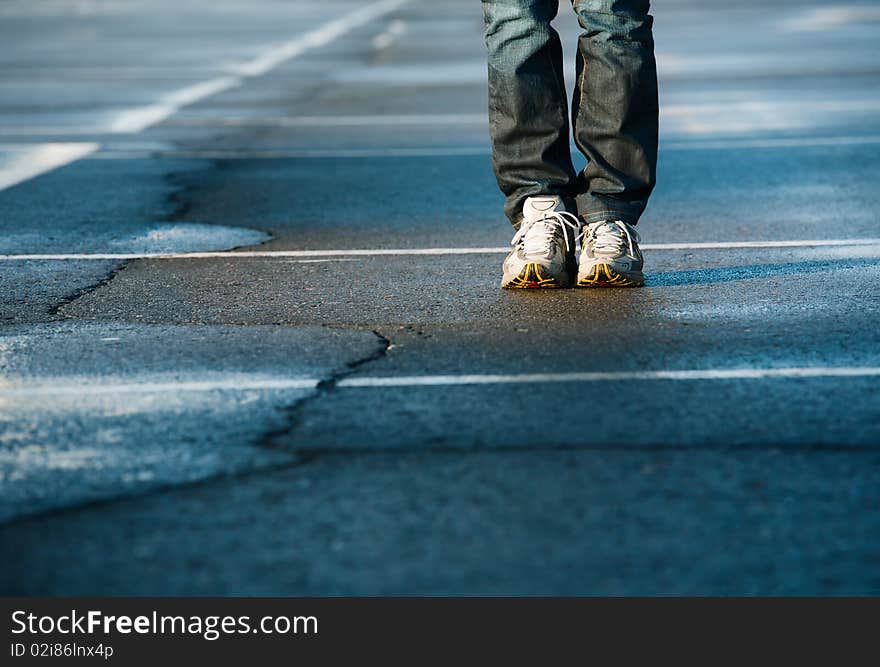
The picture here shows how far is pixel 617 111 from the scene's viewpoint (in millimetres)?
5410

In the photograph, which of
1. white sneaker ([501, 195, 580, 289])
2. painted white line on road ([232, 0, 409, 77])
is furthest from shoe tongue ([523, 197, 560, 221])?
painted white line on road ([232, 0, 409, 77])

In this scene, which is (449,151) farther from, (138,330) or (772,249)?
(138,330)

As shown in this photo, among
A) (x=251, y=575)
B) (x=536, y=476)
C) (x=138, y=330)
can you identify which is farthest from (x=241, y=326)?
(x=251, y=575)

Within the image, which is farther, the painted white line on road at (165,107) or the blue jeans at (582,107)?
the painted white line on road at (165,107)

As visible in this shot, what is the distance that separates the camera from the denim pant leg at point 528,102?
5.39m

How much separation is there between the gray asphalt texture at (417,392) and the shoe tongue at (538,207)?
0.86 feet

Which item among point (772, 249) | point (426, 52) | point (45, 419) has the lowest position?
point (426, 52)

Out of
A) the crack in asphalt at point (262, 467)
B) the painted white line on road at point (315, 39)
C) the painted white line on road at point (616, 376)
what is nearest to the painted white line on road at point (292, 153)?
the painted white line on road at point (616, 376)

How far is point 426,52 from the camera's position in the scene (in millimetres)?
18938

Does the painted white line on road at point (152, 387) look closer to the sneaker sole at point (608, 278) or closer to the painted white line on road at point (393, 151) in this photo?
the sneaker sole at point (608, 278)

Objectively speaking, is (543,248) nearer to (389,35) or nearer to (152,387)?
(152,387)

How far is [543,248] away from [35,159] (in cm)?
499

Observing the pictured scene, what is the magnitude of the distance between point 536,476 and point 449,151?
21.4 ft

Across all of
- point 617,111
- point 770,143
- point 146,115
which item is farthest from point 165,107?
point 617,111
